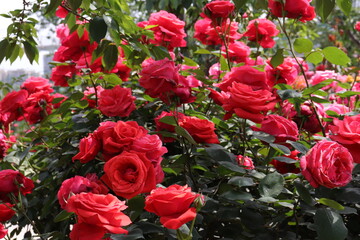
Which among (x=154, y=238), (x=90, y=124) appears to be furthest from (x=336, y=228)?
(x=90, y=124)

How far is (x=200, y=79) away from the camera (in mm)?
1365

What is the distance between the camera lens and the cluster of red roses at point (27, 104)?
1.65 metres

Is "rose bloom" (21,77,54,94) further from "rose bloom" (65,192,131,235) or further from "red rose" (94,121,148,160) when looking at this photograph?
"rose bloom" (65,192,131,235)

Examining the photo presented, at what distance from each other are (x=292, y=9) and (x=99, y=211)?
0.82 meters

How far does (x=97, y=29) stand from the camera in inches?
45.0

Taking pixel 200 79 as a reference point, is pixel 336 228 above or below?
below

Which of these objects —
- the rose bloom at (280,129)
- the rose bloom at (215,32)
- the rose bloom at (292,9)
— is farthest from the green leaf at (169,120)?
the rose bloom at (215,32)

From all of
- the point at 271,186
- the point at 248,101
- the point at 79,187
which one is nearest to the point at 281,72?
the point at 248,101

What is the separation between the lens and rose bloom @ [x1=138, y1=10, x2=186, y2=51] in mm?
1545

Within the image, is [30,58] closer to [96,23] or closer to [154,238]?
[96,23]

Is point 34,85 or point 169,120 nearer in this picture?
point 169,120

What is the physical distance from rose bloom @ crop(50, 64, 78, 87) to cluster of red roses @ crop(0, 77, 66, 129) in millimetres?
51

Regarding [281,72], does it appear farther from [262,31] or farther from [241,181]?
[241,181]

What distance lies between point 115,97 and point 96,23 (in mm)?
241
